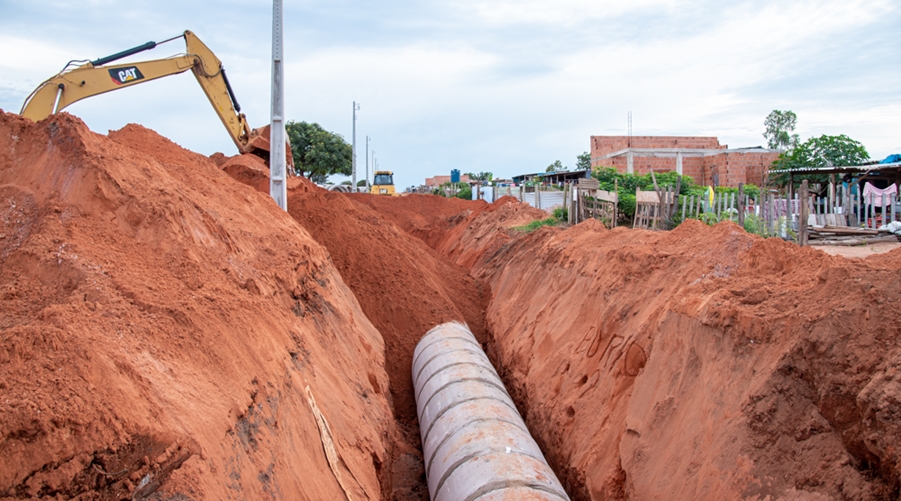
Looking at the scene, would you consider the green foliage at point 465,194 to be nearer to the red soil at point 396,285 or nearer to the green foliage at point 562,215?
the green foliage at point 562,215

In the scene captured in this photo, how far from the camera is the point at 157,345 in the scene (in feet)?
13.6

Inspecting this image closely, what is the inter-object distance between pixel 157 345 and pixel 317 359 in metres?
2.77

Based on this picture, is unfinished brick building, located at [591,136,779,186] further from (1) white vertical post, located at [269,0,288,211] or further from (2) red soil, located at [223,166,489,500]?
(1) white vertical post, located at [269,0,288,211]

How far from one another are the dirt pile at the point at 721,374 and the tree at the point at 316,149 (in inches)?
1368

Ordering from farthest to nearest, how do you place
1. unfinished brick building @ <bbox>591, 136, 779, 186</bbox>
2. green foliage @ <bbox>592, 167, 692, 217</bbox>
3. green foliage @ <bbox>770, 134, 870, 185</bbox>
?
1. unfinished brick building @ <bbox>591, 136, 779, 186</bbox>
2. green foliage @ <bbox>770, 134, 870, 185</bbox>
3. green foliage @ <bbox>592, 167, 692, 217</bbox>

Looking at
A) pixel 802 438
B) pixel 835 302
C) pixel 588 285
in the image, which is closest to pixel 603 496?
pixel 802 438

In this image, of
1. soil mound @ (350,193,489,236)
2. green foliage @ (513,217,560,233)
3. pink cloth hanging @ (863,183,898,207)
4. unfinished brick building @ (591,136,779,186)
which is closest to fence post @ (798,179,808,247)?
pink cloth hanging @ (863,183,898,207)

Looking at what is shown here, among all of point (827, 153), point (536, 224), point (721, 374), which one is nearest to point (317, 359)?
point (721, 374)

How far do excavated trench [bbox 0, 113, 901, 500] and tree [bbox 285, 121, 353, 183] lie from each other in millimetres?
32276

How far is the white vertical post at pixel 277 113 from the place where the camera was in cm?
1071

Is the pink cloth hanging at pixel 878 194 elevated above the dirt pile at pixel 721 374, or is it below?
above

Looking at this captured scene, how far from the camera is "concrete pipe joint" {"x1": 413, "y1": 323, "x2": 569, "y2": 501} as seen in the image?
18.5 feet

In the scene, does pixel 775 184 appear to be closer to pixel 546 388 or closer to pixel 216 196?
pixel 546 388

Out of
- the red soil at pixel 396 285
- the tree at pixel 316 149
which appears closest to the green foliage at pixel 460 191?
the tree at pixel 316 149
